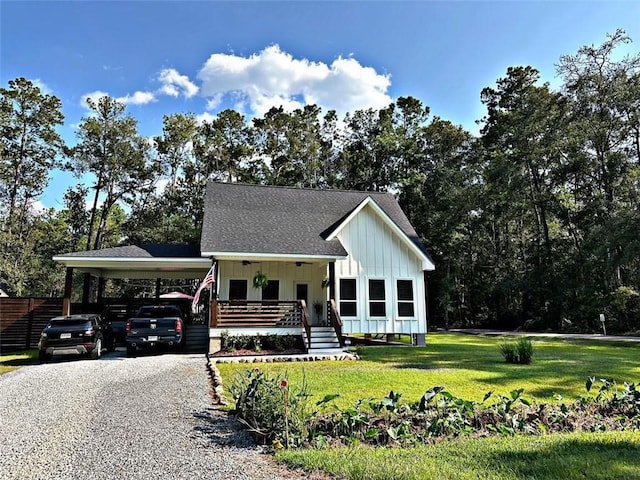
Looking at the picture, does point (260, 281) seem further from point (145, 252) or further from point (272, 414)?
point (272, 414)

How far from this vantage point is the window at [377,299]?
17031 mm

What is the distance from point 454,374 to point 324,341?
244 inches

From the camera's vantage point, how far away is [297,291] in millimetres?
18172

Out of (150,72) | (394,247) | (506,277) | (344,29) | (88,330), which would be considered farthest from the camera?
(506,277)

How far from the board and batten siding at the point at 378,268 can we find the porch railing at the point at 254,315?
2192 millimetres

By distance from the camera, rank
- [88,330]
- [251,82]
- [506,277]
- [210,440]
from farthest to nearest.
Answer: [506,277], [251,82], [88,330], [210,440]

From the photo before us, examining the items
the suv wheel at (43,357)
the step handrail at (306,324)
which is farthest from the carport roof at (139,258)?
the step handrail at (306,324)

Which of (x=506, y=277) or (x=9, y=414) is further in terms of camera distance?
(x=506, y=277)

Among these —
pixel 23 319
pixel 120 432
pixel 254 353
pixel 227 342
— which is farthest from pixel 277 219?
pixel 120 432

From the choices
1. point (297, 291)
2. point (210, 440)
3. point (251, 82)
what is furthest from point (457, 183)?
point (210, 440)

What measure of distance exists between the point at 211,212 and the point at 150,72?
7.96 metres

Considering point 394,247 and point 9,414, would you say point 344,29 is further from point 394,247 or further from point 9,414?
point 9,414

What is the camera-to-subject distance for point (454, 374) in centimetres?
941

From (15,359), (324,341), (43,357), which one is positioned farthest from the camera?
(324,341)
